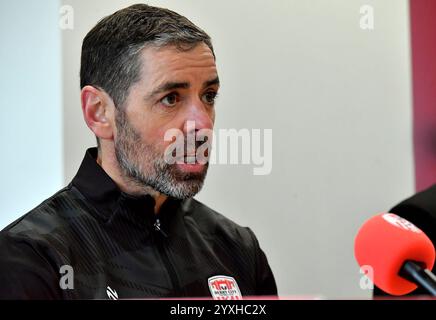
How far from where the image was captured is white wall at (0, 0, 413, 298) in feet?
4.24

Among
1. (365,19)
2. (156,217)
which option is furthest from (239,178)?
(365,19)

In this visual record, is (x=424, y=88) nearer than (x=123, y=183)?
No

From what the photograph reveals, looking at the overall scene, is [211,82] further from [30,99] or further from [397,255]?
[397,255]

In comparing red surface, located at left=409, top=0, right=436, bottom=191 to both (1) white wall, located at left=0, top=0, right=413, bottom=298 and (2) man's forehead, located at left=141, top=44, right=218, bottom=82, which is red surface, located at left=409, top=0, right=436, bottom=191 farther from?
(2) man's forehead, located at left=141, top=44, right=218, bottom=82

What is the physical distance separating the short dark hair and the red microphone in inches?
17.7

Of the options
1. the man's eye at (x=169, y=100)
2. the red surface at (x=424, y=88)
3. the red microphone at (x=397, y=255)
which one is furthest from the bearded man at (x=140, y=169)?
the red surface at (x=424, y=88)

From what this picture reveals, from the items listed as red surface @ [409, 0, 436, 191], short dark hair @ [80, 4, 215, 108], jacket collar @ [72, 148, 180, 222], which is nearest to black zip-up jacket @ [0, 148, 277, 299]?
jacket collar @ [72, 148, 180, 222]

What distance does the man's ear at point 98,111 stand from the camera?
115 cm

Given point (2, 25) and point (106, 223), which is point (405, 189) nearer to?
point (106, 223)

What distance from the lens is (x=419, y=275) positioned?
81cm

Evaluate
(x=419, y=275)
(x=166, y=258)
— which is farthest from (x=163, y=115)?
(x=419, y=275)

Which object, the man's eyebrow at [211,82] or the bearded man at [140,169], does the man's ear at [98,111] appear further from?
the man's eyebrow at [211,82]

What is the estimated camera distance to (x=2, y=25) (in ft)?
3.95

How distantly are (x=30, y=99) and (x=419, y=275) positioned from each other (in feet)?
2.39
